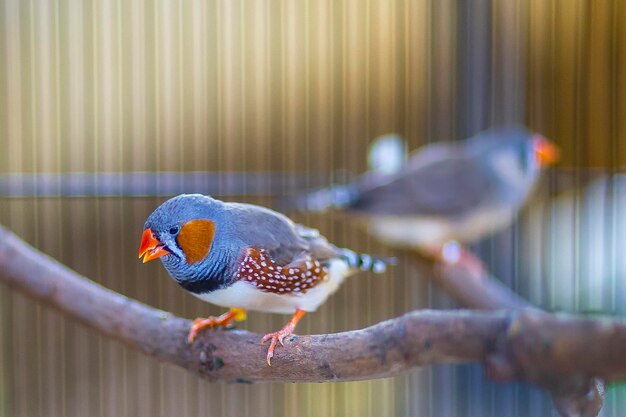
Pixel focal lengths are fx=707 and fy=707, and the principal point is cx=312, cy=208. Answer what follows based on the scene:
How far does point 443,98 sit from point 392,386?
2.49 ft

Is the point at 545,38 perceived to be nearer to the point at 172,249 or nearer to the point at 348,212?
the point at 348,212

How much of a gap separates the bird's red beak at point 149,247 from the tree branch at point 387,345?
0.22 m

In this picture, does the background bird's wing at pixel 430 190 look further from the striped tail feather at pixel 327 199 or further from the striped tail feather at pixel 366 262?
the striped tail feather at pixel 366 262

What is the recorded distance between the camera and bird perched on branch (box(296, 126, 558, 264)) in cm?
184

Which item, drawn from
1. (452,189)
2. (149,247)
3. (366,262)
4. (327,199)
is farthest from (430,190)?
(149,247)

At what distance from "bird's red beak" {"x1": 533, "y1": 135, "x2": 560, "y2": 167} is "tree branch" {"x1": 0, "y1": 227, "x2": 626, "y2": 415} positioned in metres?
1.11

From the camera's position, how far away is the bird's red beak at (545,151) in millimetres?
1806

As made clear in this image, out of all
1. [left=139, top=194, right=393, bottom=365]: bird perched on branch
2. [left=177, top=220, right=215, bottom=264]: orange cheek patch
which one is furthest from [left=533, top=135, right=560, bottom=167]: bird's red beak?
[left=177, top=220, right=215, bottom=264]: orange cheek patch

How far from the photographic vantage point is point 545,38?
1.79 metres

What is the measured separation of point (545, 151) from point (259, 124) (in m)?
0.75

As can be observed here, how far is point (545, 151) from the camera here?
71.1 inches

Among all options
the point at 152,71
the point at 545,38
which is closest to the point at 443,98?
the point at 545,38

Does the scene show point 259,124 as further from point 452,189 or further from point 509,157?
point 509,157

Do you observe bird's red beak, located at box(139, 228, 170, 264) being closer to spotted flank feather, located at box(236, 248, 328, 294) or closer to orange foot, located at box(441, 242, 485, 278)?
spotted flank feather, located at box(236, 248, 328, 294)
